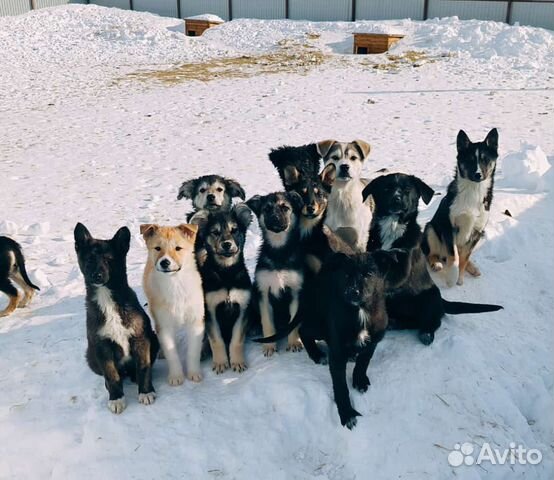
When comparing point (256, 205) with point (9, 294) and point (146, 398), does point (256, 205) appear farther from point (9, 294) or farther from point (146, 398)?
point (9, 294)

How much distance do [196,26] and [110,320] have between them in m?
23.8

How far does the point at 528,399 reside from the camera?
451 centimetres

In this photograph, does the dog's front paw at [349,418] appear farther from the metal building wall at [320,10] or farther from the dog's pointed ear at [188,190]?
the metal building wall at [320,10]

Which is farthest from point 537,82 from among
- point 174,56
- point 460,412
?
point 460,412

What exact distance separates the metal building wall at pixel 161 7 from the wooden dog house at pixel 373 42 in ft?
41.5

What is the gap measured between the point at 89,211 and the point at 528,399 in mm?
6915

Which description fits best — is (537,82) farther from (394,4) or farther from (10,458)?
(10,458)

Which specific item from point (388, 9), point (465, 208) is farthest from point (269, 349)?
point (388, 9)

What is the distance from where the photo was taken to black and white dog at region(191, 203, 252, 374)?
462 cm

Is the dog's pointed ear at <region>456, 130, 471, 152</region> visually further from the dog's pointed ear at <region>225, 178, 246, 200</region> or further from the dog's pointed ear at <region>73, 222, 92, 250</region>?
the dog's pointed ear at <region>73, 222, 92, 250</region>

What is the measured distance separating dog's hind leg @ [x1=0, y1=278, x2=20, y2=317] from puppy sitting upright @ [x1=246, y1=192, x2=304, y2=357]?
114 inches

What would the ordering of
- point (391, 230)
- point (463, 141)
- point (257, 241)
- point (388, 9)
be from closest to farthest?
point (391, 230), point (463, 141), point (257, 241), point (388, 9)

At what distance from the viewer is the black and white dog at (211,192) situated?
18.4 feet

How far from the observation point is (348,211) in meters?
5.37
